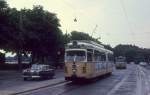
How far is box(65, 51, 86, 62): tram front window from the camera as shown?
3447 cm

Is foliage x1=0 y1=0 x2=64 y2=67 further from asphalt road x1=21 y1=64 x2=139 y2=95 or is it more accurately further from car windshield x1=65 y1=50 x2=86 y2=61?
asphalt road x1=21 y1=64 x2=139 y2=95

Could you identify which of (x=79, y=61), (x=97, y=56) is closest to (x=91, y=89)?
(x=79, y=61)

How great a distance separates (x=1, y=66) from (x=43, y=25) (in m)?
10.7

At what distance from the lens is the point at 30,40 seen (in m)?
73.4

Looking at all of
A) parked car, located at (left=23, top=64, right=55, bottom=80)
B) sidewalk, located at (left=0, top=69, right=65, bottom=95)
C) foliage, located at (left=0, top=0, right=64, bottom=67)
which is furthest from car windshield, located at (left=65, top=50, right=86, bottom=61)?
foliage, located at (left=0, top=0, right=64, bottom=67)

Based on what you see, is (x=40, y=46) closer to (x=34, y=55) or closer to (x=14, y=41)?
(x=34, y=55)

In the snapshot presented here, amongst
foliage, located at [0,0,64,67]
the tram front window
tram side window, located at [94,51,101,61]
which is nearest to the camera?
the tram front window

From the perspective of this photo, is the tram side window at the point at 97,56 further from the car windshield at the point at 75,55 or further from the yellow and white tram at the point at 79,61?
the car windshield at the point at 75,55

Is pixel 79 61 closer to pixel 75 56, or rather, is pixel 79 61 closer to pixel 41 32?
pixel 75 56

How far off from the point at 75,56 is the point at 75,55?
101 mm

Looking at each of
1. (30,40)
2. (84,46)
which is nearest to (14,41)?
(30,40)

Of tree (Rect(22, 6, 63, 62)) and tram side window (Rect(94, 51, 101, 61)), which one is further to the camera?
tree (Rect(22, 6, 63, 62))

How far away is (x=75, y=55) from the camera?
3481 cm

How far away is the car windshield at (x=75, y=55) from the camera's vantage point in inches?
1357
